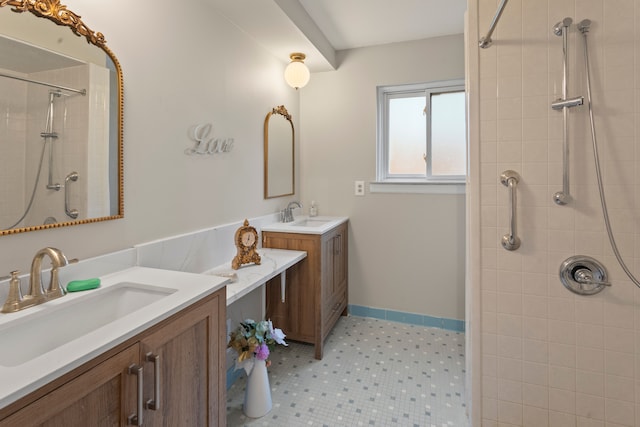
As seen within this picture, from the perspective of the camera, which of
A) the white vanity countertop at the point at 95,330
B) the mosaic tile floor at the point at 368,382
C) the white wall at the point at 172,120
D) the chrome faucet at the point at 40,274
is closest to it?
the white vanity countertop at the point at 95,330

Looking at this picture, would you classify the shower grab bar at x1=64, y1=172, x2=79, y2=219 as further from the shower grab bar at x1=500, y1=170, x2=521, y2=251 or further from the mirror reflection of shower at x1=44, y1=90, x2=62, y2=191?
the shower grab bar at x1=500, y1=170, x2=521, y2=251

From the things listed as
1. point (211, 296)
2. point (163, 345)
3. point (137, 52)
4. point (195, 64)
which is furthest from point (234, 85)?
point (163, 345)

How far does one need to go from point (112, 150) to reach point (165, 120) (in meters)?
0.33

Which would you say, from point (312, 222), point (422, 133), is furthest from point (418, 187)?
point (312, 222)

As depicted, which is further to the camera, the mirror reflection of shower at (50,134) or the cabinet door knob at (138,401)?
the mirror reflection of shower at (50,134)

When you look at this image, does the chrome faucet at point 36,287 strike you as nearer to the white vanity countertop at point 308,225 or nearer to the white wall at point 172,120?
the white wall at point 172,120

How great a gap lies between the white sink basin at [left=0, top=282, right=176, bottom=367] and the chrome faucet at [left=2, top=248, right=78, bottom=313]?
0.17 ft

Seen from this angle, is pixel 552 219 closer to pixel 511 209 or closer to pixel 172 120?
pixel 511 209

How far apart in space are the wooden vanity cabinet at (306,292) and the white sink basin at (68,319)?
1.21 metres

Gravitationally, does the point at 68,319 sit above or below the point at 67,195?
below

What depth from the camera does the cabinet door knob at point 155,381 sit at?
3.11ft

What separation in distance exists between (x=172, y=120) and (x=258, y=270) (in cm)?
90

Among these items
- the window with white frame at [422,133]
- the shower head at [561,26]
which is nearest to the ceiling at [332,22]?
the window with white frame at [422,133]

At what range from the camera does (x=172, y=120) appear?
64.6 inches
